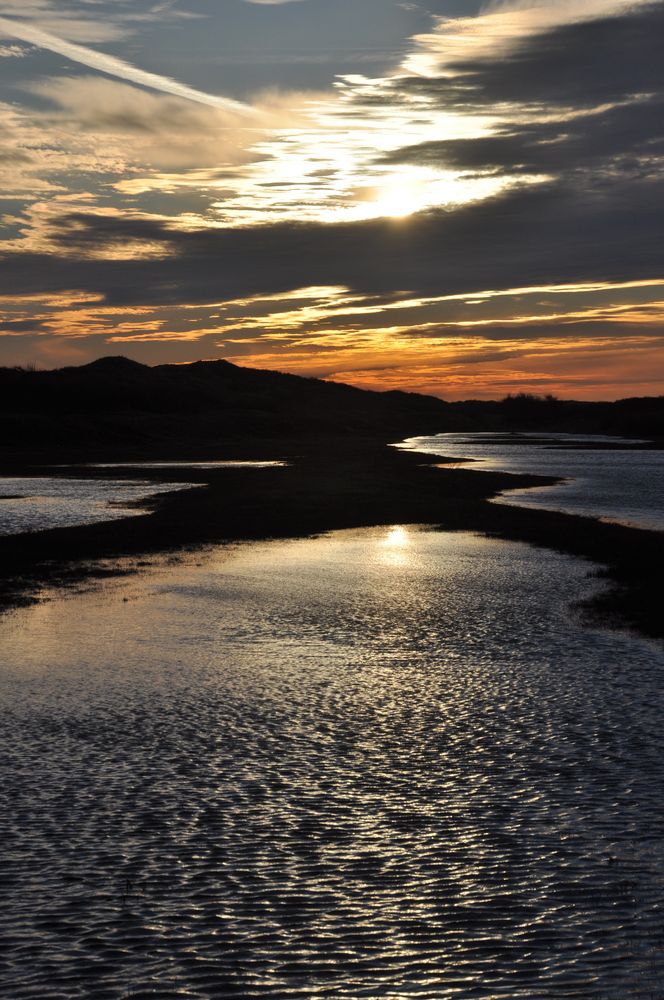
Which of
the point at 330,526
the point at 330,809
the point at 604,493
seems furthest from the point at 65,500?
the point at 330,809

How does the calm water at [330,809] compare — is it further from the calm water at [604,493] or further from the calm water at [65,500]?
the calm water at [604,493]

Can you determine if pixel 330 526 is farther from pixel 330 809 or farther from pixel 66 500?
pixel 330 809

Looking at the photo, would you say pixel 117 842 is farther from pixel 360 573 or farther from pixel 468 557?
pixel 468 557

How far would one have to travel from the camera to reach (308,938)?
8.51 m

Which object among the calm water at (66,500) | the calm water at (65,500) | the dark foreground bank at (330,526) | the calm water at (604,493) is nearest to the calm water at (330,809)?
the dark foreground bank at (330,526)

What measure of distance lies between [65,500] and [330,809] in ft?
158

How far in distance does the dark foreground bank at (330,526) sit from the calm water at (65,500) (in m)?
1.98

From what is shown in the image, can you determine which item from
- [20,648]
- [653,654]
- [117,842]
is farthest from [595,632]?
[117,842]

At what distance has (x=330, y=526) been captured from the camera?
44281 mm

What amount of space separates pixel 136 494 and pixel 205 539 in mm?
24162

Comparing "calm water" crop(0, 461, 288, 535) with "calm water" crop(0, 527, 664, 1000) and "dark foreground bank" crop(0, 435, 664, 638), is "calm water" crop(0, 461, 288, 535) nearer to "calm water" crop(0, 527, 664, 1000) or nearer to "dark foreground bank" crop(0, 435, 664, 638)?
"dark foreground bank" crop(0, 435, 664, 638)

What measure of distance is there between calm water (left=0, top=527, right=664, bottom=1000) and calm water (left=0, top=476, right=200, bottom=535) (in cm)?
2357

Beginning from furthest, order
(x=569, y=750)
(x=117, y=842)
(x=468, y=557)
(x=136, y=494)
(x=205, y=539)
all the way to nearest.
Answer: (x=136, y=494)
(x=205, y=539)
(x=468, y=557)
(x=569, y=750)
(x=117, y=842)

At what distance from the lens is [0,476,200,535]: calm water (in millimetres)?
45438
